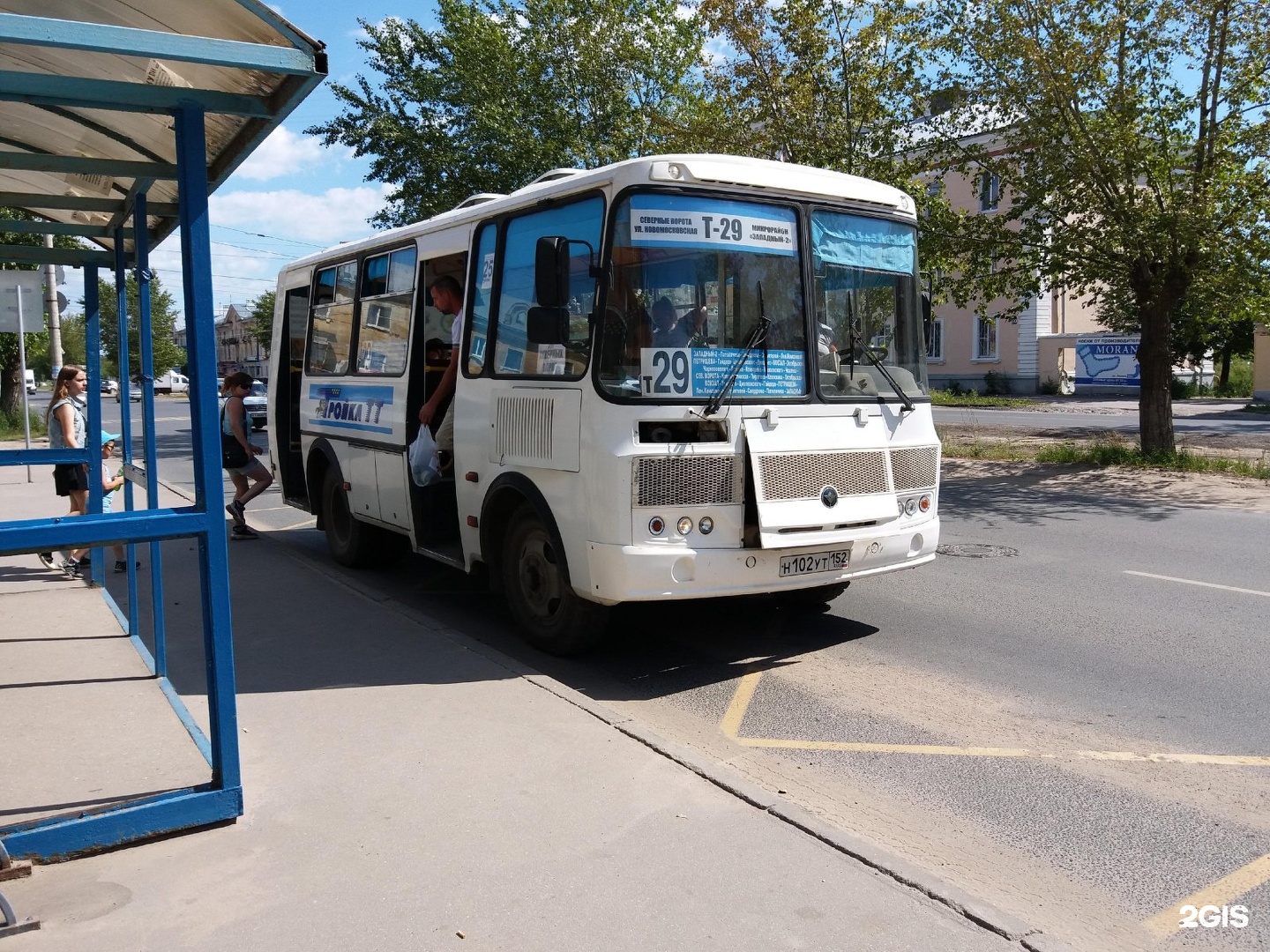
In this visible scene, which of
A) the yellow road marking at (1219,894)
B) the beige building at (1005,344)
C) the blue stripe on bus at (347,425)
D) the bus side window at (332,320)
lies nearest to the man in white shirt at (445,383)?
the blue stripe on bus at (347,425)

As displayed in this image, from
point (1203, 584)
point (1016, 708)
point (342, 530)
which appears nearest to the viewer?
point (1016, 708)

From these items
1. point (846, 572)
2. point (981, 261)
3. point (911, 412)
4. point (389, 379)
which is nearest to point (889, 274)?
point (911, 412)

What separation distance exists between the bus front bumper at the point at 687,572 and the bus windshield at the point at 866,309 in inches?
42.0

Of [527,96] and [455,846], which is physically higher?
[527,96]

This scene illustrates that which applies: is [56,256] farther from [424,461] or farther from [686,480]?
[686,480]

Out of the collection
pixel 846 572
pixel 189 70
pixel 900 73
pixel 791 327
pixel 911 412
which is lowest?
pixel 846 572

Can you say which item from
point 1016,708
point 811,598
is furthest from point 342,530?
point 1016,708

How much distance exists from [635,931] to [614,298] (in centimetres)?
354

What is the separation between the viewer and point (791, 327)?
20.6 ft

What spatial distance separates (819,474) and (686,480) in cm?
86

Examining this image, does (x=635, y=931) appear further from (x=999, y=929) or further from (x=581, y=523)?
(x=581, y=523)

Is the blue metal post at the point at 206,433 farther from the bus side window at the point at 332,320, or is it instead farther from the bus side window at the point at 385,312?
the bus side window at the point at 332,320

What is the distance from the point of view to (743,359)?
605cm

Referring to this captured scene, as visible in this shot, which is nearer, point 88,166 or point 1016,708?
point 88,166
